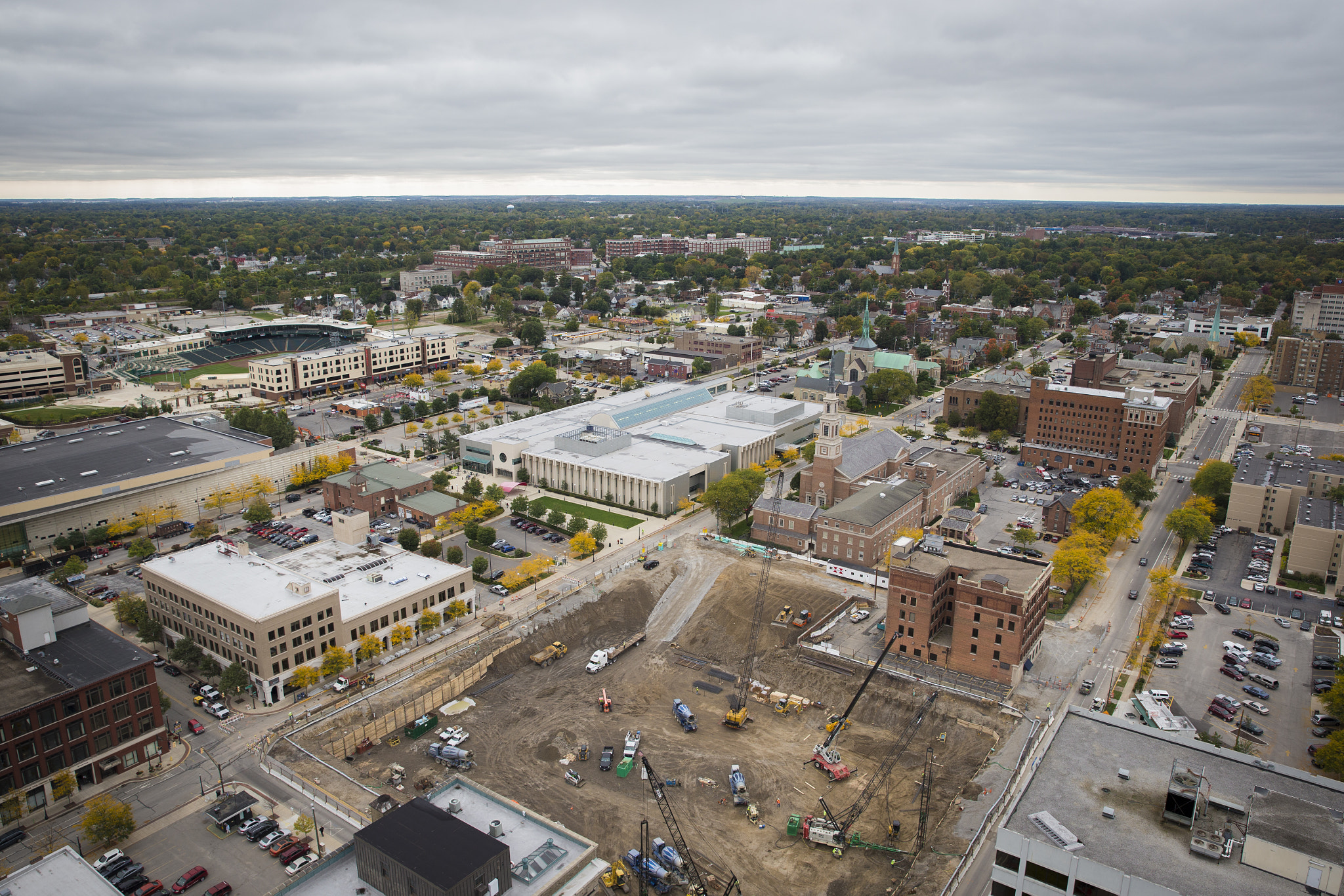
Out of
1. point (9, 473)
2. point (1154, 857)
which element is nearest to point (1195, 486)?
point (1154, 857)

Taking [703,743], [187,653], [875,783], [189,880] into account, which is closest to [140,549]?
[187,653]

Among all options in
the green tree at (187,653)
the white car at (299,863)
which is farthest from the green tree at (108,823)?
the green tree at (187,653)

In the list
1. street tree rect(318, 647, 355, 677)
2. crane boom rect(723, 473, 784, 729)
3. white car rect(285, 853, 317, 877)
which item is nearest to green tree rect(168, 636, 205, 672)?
street tree rect(318, 647, 355, 677)

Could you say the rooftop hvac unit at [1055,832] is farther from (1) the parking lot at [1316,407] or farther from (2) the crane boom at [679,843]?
(1) the parking lot at [1316,407]

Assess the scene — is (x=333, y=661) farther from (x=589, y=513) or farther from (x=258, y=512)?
(x=589, y=513)

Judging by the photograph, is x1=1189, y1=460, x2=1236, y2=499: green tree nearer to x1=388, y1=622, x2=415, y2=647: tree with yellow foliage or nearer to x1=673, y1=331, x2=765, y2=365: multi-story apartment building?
x1=388, y1=622, x2=415, y2=647: tree with yellow foliage

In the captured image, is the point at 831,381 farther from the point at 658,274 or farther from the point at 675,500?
the point at 658,274

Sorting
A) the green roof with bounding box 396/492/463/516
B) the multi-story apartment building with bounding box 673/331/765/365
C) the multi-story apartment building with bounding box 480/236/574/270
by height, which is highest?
the multi-story apartment building with bounding box 480/236/574/270
